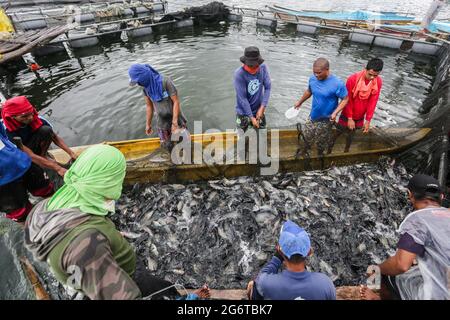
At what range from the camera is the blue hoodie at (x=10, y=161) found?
377cm

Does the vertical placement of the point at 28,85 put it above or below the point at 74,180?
below

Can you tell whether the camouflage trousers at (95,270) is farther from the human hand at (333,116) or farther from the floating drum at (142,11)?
the floating drum at (142,11)

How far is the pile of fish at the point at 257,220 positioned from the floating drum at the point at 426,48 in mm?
13224

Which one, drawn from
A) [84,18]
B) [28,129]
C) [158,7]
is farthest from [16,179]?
[158,7]

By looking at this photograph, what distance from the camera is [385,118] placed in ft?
32.3

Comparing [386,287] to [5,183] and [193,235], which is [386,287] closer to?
[193,235]

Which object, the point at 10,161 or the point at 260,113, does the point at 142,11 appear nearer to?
the point at 260,113

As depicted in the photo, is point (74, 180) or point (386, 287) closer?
point (74, 180)

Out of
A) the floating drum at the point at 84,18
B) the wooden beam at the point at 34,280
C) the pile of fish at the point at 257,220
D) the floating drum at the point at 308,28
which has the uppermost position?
the floating drum at the point at 84,18

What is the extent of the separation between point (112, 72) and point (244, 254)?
12963mm

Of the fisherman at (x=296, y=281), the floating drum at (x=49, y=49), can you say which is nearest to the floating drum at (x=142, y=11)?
the floating drum at (x=49, y=49)

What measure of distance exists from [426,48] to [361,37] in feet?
11.9

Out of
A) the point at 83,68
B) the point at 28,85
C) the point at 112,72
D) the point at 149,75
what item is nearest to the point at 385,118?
the point at 149,75

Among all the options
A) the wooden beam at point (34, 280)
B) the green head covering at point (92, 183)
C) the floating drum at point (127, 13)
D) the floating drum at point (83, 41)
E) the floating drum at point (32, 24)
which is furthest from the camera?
the floating drum at point (127, 13)
